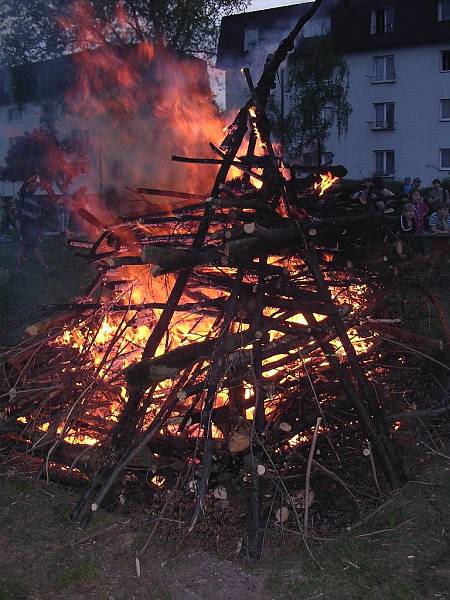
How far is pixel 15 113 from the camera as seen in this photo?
14.6 metres

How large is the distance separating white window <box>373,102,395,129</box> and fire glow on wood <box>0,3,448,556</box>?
25.6m

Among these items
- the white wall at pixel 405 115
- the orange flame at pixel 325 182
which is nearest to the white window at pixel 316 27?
the orange flame at pixel 325 182

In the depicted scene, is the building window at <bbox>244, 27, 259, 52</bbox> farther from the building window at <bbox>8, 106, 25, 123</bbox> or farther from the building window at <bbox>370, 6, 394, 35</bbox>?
the building window at <bbox>370, 6, 394, 35</bbox>

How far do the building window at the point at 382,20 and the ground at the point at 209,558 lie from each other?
93.8ft

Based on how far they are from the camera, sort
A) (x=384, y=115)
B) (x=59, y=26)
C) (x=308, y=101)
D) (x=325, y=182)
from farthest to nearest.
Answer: (x=384, y=115)
(x=308, y=101)
(x=59, y=26)
(x=325, y=182)

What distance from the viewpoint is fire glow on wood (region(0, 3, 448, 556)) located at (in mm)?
3596

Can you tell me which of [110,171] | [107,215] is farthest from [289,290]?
[110,171]

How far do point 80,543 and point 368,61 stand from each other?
1174 inches

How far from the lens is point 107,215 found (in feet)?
28.1

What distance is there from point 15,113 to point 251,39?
7.86 metres

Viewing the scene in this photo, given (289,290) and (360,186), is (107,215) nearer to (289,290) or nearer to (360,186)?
(360,186)

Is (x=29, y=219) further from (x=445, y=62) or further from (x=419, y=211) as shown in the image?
(x=445, y=62)

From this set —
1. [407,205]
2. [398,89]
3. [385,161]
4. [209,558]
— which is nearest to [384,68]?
[398,89]

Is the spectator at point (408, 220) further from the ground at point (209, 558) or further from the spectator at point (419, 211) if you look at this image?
the ground at point (209, 558)
